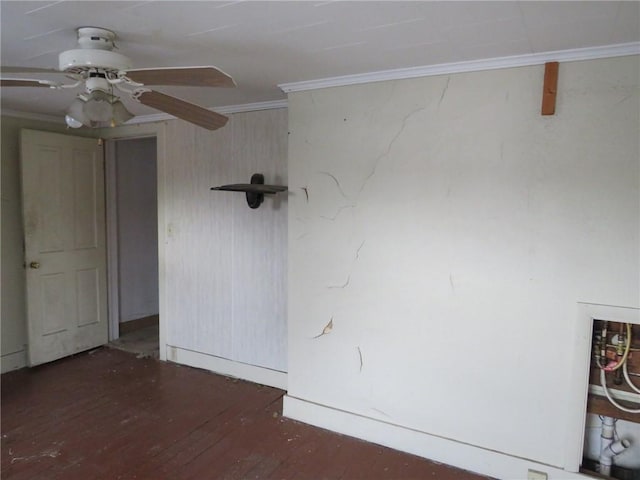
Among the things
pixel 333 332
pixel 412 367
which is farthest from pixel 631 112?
pixel 333 332

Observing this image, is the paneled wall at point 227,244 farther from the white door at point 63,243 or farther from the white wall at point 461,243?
the white door at point 63,243

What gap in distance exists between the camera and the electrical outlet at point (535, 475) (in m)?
2.11

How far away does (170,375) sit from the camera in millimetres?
3506

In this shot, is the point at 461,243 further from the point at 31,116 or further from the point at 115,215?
the point at 31,116

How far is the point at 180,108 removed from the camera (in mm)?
1804

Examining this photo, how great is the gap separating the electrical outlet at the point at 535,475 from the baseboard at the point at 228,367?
1689 millimetres

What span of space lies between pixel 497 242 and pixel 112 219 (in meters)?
3.53

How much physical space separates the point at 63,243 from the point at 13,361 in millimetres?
1018

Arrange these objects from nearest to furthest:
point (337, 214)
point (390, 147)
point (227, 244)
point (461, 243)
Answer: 1. point (461, 243)
2. point (390, 147)
3. point (337, 214)
4. point (227, 244)

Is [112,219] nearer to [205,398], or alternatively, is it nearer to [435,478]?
[205,398]

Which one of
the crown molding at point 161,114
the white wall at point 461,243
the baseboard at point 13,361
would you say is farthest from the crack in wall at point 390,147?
the baseboard at point 13,361

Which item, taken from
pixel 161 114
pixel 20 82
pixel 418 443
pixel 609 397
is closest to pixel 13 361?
pixel 161 114

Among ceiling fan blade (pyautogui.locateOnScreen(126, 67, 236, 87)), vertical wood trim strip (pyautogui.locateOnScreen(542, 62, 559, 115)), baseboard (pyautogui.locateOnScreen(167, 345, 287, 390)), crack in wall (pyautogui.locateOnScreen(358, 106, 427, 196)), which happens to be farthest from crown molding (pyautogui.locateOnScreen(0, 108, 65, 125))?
vertical wood trim strip (pyautogui.locateOnScreen(542, 62, 559, 115))

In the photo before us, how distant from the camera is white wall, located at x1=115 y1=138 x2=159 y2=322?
176 inches
